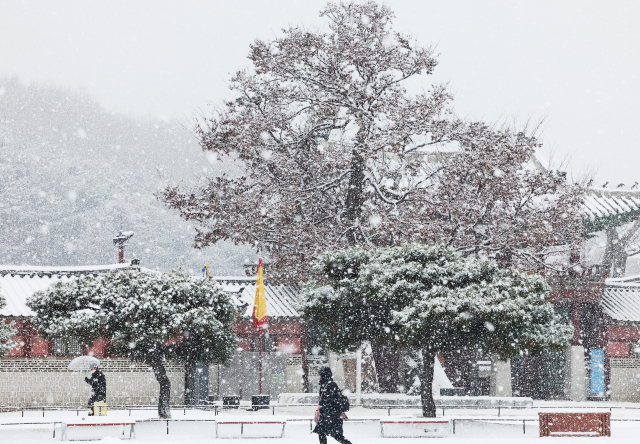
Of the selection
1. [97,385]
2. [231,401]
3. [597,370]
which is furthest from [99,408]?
[597,370]

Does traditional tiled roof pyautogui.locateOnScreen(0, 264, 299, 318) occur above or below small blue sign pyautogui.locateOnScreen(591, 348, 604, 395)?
above

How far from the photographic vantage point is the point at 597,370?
29094 mm

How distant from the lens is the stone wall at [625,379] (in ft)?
96.3

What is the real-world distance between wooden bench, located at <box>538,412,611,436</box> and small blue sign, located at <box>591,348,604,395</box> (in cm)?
1348

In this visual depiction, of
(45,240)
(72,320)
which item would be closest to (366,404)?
(72,320)

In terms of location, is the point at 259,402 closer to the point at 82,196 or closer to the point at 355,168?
the point at 355,168

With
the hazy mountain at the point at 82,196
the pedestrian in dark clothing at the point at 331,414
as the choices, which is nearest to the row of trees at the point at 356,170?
the pedestrian in dark clothing at the point at 331,414

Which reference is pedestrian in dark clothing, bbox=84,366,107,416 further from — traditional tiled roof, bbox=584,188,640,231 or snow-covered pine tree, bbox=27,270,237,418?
traditional tiled roof, bbox=584,188,640,231

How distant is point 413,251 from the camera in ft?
59.6

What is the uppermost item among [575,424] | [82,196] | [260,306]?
[82,196]

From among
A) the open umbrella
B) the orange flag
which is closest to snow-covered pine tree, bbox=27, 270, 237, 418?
the open umbrella

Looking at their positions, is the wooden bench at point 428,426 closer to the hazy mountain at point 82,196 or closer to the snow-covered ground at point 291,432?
the snow-covered ground at point 291,432

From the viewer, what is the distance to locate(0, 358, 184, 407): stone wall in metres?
25.1

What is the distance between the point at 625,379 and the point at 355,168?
44.2 feet
